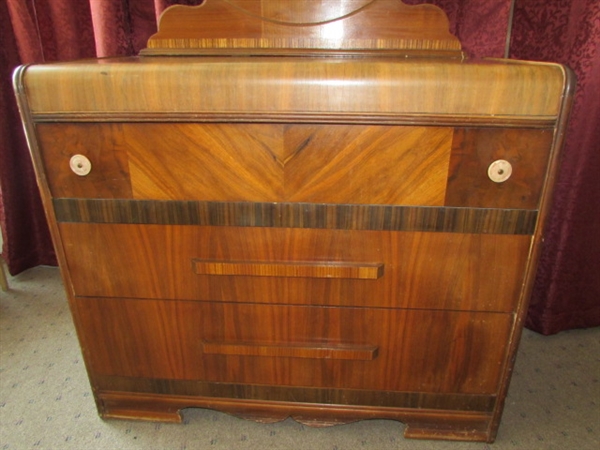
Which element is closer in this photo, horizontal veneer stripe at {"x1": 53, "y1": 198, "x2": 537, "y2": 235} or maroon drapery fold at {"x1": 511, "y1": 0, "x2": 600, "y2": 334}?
horizontal veneer stripe at {"x1": 53, "y1": 198, "x2": 537, "y2": 235}

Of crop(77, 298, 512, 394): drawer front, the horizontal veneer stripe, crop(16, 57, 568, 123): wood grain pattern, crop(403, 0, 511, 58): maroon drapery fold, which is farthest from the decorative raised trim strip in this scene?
crop(403, 0, 511, 58): maroon drapery fold

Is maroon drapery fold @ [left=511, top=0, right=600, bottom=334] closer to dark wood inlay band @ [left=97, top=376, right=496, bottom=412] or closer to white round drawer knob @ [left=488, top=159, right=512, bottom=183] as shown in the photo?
white round drawer knob @ [left=488, top=159, right=512, bottom=183]

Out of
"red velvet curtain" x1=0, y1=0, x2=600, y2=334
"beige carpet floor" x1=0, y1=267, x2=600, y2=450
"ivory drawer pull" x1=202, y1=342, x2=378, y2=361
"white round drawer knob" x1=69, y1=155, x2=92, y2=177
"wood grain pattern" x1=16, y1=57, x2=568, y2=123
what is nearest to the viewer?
"wood grain pattern" x1=16, y1=57, x2=568, y2=123

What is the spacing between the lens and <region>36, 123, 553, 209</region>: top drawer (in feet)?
2.61

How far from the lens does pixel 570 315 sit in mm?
1447

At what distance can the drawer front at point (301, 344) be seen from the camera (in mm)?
945

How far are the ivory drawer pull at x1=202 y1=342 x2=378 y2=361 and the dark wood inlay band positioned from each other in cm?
11

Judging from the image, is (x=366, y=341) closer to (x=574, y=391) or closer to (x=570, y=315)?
(x=574, y=391)

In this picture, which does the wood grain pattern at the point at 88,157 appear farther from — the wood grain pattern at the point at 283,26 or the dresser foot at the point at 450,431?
the dresser foot at the point at 450,431

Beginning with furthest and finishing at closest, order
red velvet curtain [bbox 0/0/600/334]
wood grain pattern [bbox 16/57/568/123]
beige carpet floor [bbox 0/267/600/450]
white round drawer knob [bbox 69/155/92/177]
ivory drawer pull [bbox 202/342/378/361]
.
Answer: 1. red velvet curtain [bbox 0/0/600/334]
2. beige carpet floor [bbox 0/267/600/450]
3. ivory drawer pull [bbox 202/342/378/361]
4. white round drawer knob [bbox 69/155/92/177]
5. wood grain pattern [bbox 16/57/568/123]

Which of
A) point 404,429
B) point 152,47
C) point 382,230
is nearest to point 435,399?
point 404,429

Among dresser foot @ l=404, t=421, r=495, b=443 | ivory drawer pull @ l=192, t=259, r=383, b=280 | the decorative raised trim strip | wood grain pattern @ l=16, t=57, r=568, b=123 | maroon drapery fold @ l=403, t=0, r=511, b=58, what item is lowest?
dresser foot @ l=404, t=421, r=495, b=443

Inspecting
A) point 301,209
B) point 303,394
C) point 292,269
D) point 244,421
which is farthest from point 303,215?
point 244,421

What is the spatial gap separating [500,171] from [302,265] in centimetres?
41
